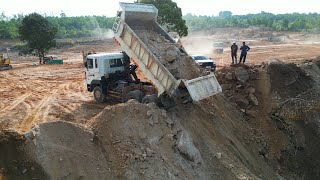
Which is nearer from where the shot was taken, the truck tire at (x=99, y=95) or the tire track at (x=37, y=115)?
the tire track at (x=37, y=115)

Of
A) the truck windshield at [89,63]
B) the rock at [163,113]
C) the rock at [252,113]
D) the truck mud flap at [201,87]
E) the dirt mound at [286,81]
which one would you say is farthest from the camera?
the truck windshield at [89,63]

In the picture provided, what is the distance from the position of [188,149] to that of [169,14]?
19.1 metres

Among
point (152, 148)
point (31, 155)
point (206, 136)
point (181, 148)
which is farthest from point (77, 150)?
point (206, 136)

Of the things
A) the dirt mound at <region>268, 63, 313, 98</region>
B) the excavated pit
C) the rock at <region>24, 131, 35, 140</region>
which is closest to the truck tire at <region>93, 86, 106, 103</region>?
the excavated pit

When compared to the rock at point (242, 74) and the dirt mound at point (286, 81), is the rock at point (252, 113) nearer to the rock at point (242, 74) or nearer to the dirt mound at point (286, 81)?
the dirt mound at point (286, 81)

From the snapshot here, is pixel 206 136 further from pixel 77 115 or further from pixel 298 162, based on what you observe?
pixel 77 115

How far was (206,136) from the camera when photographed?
11.6m

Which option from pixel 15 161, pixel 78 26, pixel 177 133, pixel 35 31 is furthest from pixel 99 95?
pixel 78 26

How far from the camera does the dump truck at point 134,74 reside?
39.2 feet

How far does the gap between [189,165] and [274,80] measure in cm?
724

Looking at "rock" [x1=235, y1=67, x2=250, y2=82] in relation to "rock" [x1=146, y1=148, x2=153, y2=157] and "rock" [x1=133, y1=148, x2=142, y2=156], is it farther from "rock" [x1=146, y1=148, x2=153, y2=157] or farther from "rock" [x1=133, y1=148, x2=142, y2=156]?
"rock" [x1=133, y1=148, x2=142, y2=156]

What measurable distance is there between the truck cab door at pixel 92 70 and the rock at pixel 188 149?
6617 millimetres

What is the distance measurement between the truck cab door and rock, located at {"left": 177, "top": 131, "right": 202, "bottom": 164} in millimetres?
6617

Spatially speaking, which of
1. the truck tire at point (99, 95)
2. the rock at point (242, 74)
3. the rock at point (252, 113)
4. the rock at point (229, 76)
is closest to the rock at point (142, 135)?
the rock at point (252, 113)
